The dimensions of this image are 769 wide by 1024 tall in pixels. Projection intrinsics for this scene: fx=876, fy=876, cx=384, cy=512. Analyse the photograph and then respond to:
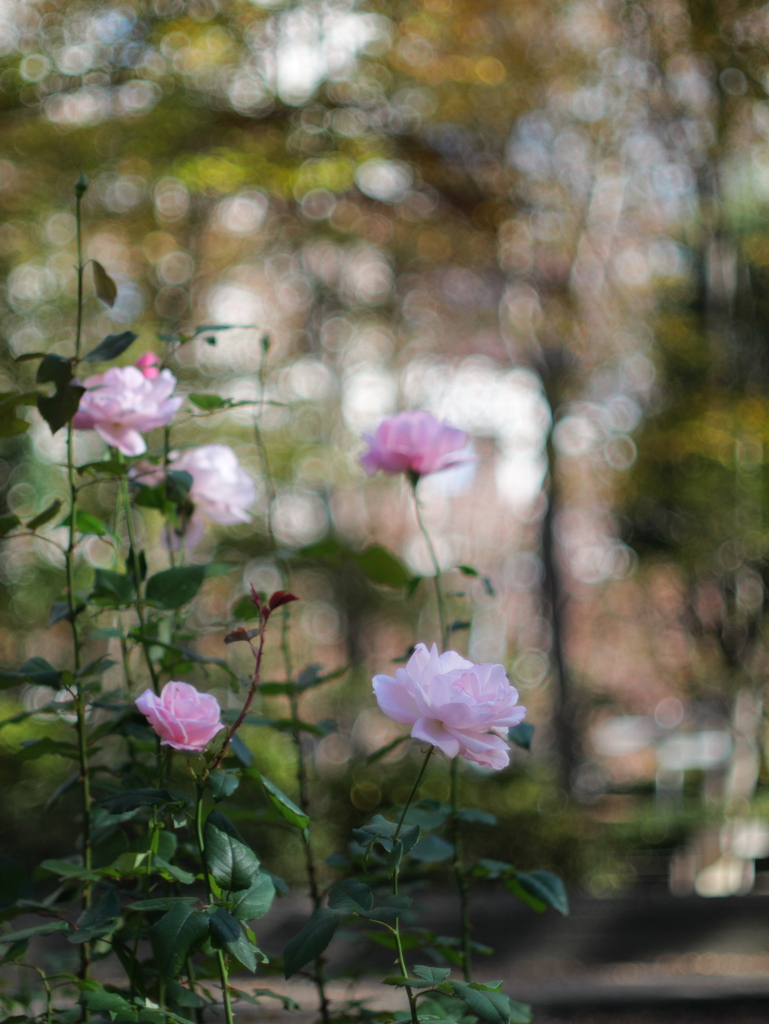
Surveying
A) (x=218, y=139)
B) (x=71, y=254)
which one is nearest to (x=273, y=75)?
(x=218, y=139)

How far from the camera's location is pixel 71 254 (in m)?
5.80

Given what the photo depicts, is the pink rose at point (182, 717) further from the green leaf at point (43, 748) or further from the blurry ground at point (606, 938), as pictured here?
the blurry ground at point (606, 938)

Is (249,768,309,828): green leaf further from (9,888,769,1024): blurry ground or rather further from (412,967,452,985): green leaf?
(9,888,769,1024): blurry ground

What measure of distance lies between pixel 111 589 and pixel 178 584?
74 mm

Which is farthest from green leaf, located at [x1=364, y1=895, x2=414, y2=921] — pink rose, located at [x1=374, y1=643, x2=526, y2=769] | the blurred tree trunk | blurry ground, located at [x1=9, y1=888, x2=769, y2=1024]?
the blurred tree trunk

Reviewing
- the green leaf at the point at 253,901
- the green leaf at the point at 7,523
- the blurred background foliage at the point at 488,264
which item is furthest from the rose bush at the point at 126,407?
the blurred background foliage at the point at 488,264

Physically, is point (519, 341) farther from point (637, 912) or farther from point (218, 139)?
point (637, 912)

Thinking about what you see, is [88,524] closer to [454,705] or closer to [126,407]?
[126,407]

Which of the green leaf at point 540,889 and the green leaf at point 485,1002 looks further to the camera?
the green leaf at point 540,889

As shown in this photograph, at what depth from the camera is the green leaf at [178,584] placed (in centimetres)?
99

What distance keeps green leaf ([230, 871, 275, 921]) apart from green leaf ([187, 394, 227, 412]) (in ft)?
1.72

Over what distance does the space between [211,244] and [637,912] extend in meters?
5.84

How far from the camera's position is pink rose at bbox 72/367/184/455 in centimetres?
100

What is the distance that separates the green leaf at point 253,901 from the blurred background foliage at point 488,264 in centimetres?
146
